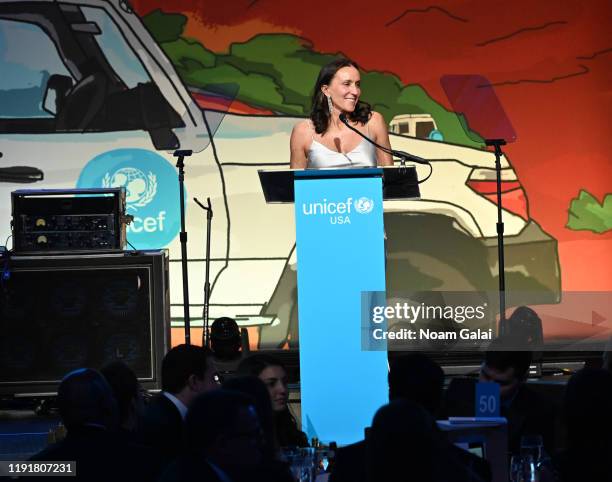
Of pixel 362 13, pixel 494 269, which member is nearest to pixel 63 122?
pixel 362 13

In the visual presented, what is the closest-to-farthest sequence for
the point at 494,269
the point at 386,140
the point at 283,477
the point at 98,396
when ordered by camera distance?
the point at 283,477
the point at 98,396
the point at 386,140
the point at 494,269

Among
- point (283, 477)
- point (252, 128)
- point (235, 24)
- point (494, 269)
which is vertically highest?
point (235, 24)

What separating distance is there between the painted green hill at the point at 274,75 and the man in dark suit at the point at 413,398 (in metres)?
5.45

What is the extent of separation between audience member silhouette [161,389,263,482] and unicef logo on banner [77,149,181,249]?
235 inches

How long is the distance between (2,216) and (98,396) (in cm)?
565

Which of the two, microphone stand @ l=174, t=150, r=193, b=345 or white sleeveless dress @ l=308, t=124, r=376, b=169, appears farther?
microphone stand @ l=174, t=150, r=193, b=345

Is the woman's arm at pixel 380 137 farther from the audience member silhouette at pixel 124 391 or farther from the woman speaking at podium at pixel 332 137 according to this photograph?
the audience member silhouette at pixel 124 391

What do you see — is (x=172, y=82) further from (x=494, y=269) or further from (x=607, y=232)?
(x=607, y=232)

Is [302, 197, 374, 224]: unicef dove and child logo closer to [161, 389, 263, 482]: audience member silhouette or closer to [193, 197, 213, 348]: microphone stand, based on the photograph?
[161, 389, 263, 482]: audience member silhouette

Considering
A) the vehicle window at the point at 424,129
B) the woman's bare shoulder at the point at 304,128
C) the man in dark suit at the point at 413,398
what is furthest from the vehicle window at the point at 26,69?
the man in dark suit at the point at 413,398

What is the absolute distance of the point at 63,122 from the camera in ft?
28.0

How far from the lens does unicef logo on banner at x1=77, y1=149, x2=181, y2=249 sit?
332 inches

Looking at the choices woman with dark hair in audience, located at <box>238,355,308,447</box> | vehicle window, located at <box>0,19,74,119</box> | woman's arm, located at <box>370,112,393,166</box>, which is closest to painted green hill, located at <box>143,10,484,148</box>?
vehicle window, located at <box>0,19,74,119</box>

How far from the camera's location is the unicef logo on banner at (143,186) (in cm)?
843
